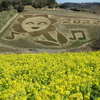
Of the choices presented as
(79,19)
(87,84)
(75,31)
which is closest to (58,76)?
(87,84)

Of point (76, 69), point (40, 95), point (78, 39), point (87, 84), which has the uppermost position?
point (40, 95)

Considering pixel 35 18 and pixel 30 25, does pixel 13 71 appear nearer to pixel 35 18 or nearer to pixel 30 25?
pixel 30 25

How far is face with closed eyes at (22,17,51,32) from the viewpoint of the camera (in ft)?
116

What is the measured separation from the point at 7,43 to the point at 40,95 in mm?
27072

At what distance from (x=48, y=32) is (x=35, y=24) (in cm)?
399

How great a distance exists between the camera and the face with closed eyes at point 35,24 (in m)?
35.4

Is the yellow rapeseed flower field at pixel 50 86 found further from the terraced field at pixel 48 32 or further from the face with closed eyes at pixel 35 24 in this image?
the face with closed eyes at pixel 35 24

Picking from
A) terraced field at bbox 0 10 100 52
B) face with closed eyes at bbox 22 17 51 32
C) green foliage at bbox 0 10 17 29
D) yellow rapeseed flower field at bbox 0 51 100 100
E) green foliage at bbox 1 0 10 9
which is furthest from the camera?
green foliage at bbox 1 0 10 9

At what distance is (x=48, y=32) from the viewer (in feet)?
111

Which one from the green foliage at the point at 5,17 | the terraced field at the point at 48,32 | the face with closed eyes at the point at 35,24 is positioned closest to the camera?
the terraced field at the point at 48,32

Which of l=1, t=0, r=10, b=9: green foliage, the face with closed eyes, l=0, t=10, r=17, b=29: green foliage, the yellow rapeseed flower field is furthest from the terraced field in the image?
the yellow rapeseed flower field

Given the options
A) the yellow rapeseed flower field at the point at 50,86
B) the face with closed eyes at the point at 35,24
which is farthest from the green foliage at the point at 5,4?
the yellow rapeseed flower field at the point at 50,86

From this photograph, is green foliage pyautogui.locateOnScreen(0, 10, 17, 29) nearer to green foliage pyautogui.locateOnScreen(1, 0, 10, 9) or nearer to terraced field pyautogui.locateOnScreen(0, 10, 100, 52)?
terraced field pyautogui.locateOnScreen(0, 10, 100, 52)

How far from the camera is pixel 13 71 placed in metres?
7.09
